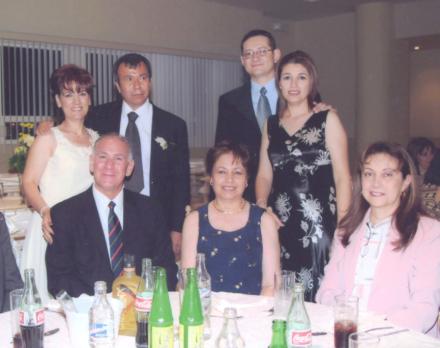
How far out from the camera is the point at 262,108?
3.33m

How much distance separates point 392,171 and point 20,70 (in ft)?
16.4

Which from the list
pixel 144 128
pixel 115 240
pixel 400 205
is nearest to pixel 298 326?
pixel 400 205

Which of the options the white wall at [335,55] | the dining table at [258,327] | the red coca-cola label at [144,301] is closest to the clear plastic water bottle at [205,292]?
the dining table at [258,327]

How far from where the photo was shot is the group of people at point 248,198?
232cm

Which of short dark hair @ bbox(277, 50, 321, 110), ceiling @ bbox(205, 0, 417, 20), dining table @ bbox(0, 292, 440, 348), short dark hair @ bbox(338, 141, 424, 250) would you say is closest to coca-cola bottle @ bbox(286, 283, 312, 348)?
dining table @ bbox(0, 292, 440, 348)

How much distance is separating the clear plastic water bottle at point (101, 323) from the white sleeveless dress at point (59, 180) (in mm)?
1658

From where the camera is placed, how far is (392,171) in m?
2.37

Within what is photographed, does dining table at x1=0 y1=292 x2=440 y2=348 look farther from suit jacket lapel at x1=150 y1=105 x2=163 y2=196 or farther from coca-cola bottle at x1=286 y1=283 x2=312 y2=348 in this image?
suit jacket lapel at x1=150 y1=105 x2=163 y2=196

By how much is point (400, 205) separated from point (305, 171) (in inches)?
27.0

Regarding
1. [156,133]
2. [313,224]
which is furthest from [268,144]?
[156,133]

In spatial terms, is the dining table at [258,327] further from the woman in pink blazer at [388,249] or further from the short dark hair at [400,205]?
the short dark hair at [400,205]

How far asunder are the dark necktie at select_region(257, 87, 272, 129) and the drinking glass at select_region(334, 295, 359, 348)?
1799 mm

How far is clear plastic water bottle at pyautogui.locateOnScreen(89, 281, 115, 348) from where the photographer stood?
5.11ft

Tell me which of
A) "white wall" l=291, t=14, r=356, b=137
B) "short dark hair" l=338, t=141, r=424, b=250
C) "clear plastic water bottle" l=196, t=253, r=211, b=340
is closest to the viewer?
"clear plastic water bottle" l=196, t=253, r=211, b=340
